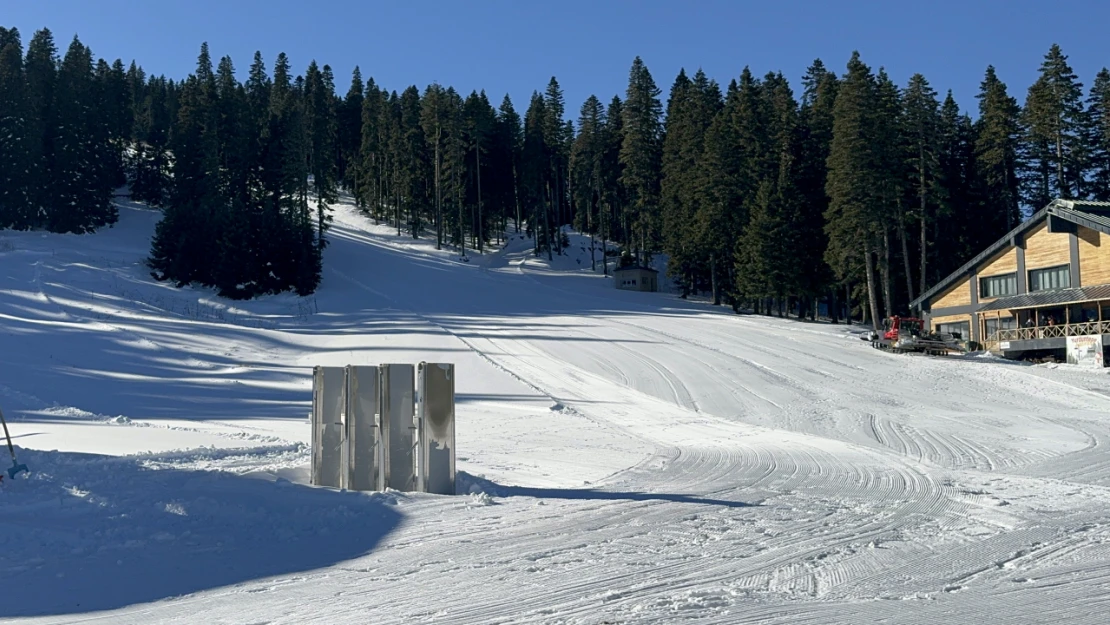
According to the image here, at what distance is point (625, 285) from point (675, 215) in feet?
19.1

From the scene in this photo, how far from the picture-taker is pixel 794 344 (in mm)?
35375

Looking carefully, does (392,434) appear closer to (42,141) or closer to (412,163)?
(42,141)

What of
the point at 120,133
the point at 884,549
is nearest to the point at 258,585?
the point at 884,549

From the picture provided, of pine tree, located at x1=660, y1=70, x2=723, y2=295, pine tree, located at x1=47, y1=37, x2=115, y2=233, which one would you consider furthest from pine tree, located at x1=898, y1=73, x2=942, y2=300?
pine tree, located at x1=47, y1=37, x2=115, y2=233

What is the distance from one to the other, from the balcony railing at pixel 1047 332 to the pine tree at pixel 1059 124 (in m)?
16.0

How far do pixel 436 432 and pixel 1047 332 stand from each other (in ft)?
105

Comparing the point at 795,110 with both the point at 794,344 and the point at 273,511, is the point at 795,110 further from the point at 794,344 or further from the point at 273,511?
the point at 273,511

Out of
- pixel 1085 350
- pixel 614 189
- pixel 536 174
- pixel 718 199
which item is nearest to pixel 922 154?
pixel 718 199

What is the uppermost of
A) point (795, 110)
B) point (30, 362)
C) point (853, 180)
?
point (795, 110)

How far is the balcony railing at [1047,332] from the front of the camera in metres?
32.4

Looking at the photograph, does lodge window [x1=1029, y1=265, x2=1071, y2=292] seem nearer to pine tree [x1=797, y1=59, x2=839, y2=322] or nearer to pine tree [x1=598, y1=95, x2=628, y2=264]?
pine tree [x1=797, y1=59, x2=839, y2=322]

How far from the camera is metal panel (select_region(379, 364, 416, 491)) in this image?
35.7 ft

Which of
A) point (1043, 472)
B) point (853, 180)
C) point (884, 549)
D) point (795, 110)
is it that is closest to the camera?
point (884, 549)

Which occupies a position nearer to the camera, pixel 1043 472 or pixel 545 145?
pixel 1043 472
